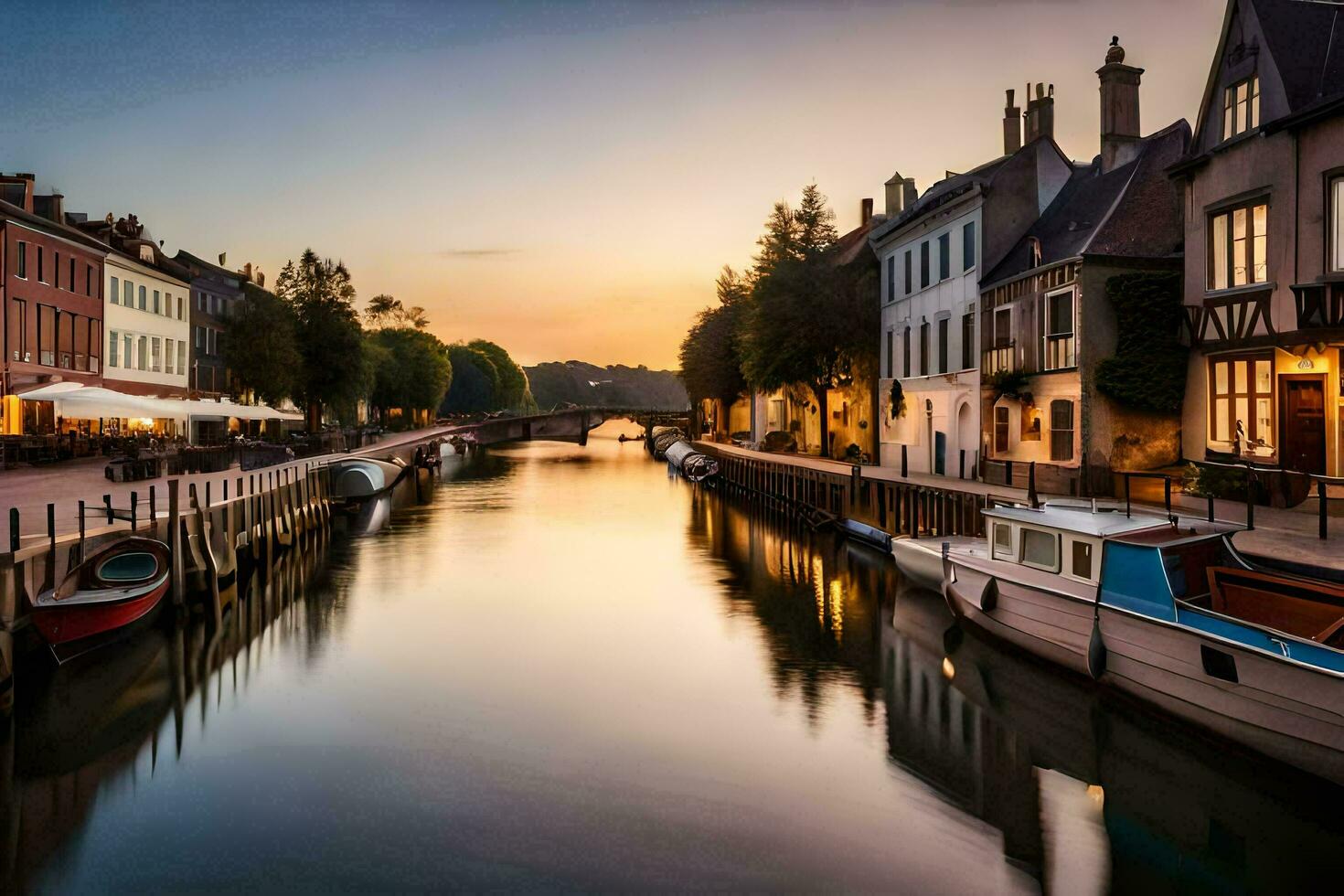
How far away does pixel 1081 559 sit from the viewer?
15539 mm

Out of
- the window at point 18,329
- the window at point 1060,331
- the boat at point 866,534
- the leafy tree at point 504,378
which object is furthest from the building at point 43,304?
the leafy tree at point 504,378

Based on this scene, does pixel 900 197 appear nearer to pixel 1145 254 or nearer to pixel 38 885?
pixel 1145 254

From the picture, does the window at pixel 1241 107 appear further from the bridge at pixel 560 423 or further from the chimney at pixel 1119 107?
the bridge at pixel 560 423

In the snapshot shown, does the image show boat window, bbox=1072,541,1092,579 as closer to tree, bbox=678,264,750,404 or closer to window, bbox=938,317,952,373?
window, bbox=938,317,952,373

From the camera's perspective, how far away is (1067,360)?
28.5 m

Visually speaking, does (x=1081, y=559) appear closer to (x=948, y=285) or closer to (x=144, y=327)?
(x=948, y=285)

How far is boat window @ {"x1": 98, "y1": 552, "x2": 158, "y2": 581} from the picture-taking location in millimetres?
17906

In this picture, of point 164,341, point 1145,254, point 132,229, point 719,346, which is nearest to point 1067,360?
point 1145,254

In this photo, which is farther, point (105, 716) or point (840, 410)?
point (840, 410)

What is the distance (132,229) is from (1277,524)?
195 feet

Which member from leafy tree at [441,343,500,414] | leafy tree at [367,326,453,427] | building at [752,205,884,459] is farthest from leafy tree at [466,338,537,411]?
building at [752,205,884,459]

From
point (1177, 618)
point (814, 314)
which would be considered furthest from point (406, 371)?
point (1177, 618)

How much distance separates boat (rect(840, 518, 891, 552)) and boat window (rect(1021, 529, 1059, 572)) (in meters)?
12.7

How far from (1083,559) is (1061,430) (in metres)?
14.5
